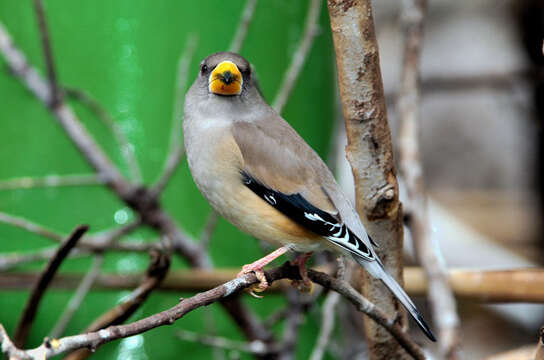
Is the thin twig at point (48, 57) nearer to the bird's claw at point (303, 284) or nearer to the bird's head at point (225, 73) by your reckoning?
the bird's head at point (225, 73)

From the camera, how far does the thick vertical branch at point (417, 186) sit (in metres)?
1.51

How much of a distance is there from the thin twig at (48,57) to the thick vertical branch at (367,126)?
3.15 ft

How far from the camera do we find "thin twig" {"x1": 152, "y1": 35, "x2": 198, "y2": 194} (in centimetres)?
183

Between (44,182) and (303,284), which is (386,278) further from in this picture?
(44,182)

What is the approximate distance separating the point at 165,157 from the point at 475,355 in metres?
1.46

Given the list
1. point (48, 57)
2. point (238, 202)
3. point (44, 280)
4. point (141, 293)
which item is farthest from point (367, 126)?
point (48, 57)

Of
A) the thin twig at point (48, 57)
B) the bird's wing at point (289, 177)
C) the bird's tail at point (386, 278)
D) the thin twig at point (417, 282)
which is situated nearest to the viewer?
the bird's tail at point (386, 278)

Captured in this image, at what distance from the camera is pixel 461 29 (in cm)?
296

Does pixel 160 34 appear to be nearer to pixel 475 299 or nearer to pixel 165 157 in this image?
pixel 165 157

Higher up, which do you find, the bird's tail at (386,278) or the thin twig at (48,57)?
the thin twig at (48,57)

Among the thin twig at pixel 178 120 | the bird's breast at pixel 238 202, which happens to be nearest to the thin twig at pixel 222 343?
the thin twig at pixel 178 120

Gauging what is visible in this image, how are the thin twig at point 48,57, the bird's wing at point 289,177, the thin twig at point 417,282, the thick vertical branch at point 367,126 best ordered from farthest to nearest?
the thin twig at point 48,57 → the thin twig at point 417,282 → the bird's wing at point 289,177 → the thick vertical branch at point 367,126

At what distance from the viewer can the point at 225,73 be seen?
4.30 feet

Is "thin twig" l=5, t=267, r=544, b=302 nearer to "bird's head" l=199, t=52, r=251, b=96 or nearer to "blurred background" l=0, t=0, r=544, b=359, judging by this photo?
"blurred background" l=0, t=0, r=544, b=359
